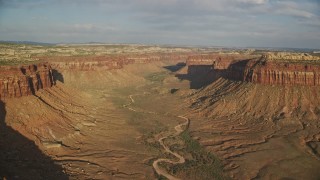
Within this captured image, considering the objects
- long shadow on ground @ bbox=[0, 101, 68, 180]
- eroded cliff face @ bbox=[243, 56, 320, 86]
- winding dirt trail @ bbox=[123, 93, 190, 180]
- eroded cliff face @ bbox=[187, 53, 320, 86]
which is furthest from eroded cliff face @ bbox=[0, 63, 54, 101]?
eroded cliff face @ bbox=[243, 56, 320, 86]

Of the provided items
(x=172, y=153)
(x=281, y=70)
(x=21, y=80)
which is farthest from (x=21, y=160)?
(x=281, y=70)

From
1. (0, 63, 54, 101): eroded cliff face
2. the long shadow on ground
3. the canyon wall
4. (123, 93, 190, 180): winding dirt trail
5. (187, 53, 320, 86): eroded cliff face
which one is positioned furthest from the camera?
(187, 53, 320, 86): eroded cliff face

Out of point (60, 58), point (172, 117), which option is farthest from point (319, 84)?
point (60, 58)

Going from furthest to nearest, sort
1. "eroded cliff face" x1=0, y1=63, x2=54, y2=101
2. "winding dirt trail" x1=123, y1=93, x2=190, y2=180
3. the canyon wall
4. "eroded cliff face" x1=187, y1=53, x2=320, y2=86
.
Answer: "eroded cliff face" x1=187, y1=53, x2=320, y2=86 → the canyon wall → "eroded cliff face" x1=0, y1=63, x2=54, y2=101 → "winding dirt trail" x1=123, y1=93, x2=190, y2=180

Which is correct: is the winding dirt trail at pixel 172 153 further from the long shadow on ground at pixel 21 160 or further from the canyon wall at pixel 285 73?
the canyon wall at pixel 285 73

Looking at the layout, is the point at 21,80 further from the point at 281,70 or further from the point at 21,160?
the point at 281,70

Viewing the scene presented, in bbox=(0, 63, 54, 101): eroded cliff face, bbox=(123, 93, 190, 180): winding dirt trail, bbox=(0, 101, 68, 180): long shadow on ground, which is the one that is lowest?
bbox=(123, 93, 190, 180): winding dirt trail

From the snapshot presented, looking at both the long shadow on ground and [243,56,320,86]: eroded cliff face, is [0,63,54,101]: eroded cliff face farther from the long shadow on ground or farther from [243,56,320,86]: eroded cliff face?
[243,56,320,86]: eroded cliff face
